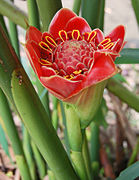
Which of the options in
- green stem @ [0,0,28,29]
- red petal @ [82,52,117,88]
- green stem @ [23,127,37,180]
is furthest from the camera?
green stem @ [23,127,37,180]

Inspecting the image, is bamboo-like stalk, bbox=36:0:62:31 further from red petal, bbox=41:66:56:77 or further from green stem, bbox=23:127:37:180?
green stem, bbox=23:127:37:180

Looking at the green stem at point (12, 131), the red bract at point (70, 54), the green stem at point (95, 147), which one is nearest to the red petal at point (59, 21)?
the red bract at point (70, 54)

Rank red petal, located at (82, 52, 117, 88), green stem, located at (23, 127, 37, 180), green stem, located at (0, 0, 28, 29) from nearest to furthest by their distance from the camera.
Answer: red petal, located at (82, 52, 117, 88) < green stem, located at (0, 0, 28, 29) < green stem, located at (23, 127, 37, 180)

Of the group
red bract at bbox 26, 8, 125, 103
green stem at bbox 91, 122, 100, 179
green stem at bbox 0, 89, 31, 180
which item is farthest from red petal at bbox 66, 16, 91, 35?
green stem at bbox 91, 122, 100, 179

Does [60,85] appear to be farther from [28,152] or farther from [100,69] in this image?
[28,152]

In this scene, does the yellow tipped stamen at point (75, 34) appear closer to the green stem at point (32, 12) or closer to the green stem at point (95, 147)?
the green stem at point (32, 12)

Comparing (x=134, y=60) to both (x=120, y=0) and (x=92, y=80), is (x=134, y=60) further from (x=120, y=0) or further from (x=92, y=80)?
(x=120, y=0)
